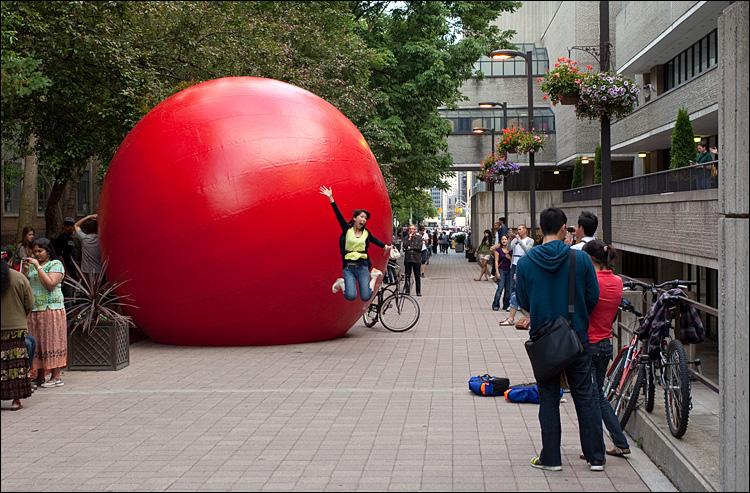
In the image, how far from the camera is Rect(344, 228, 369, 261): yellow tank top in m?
12.3

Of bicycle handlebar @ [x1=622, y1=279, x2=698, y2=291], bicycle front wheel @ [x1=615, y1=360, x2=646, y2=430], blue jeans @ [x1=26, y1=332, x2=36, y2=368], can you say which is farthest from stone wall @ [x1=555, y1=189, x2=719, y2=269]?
blue jeans @ [x1=26, y1=332, x2=36, y2=368]

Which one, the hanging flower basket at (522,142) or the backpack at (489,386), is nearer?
the backpack at (489,386)

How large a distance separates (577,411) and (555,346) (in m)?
0.60

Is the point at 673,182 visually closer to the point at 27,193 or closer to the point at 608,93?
the point at 608,93

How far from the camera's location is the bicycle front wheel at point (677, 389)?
6.34 metres

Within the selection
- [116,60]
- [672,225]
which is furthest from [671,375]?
[672,225]

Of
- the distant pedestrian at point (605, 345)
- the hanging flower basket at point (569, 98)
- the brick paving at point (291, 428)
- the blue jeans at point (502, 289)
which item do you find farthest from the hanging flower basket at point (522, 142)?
the distant pedestrian at point (605, 345)

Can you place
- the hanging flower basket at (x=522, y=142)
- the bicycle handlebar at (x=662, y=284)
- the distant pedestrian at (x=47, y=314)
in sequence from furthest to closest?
the hanging flower basket at (x=522, y=142) → the distant pedestrian at (x=47, y=314) → the bicycle handlebar at (x=662, y=284)

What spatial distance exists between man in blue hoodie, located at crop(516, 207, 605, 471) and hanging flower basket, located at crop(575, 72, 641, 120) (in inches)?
286

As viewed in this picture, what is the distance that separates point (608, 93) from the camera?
13.0m

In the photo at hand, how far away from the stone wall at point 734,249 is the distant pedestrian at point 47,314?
25.0 feet

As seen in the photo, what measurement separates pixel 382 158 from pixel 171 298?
19.1m

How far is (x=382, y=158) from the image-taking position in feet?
102

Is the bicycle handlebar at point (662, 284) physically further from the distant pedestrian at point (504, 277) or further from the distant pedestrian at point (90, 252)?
the distant pedestrian at point (504, 277)
